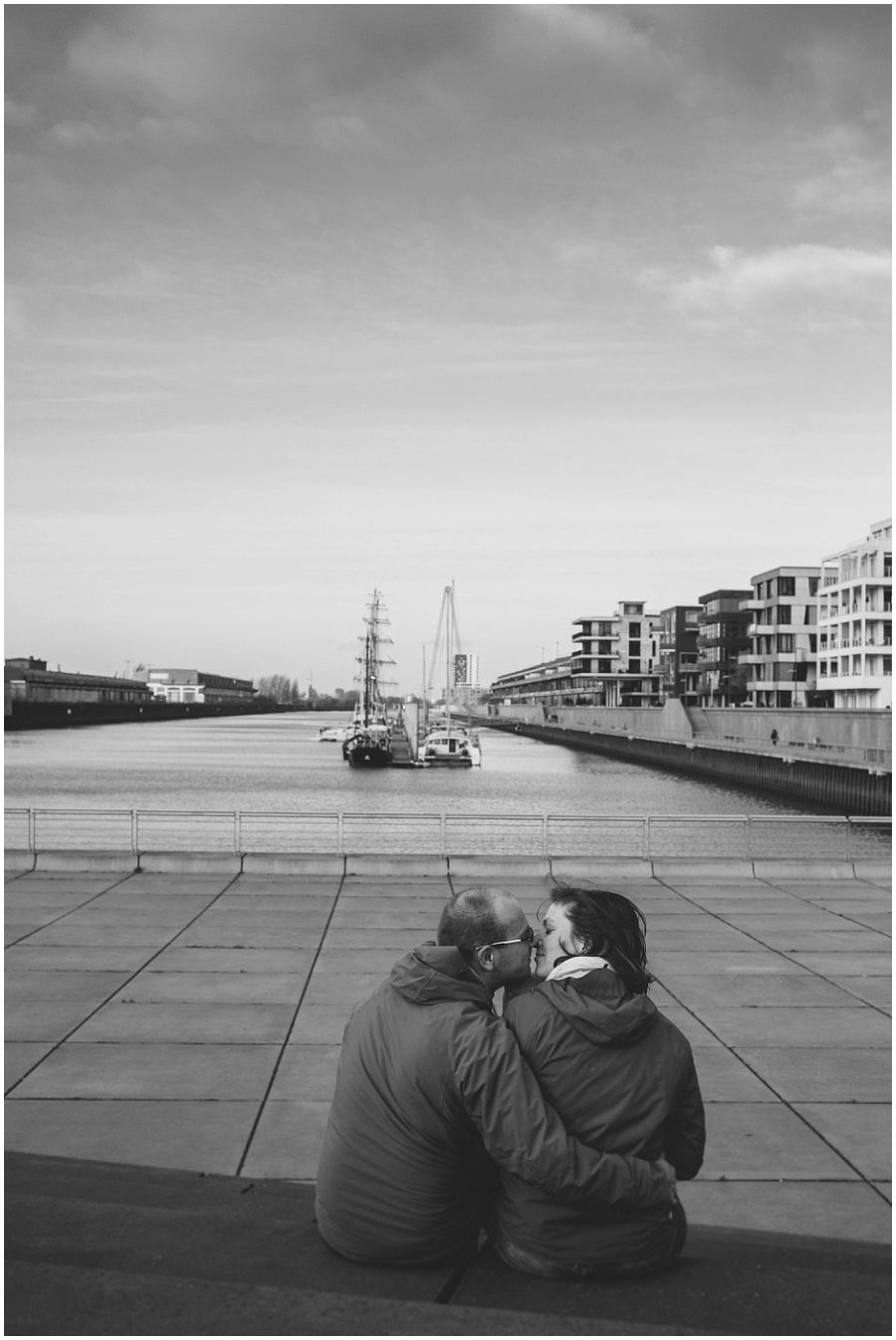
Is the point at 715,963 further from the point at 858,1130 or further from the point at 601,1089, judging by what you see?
the point at 601,1089

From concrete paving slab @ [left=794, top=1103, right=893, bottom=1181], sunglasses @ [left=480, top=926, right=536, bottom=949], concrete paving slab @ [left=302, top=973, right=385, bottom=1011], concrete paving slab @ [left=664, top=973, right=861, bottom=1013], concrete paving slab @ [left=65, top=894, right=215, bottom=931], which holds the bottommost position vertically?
concrete paving slab @ [left=794, top=1103, right=893, bottom=1181]

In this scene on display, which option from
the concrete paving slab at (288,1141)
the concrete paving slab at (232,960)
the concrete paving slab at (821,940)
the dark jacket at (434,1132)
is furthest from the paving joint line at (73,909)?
the dark jacket at (434,1132)

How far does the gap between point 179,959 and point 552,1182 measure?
8229 mm

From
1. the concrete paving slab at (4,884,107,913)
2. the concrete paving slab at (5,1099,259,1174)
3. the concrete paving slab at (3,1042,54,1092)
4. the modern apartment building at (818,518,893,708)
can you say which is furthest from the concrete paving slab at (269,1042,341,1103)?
the modern apartment building at (818,518,893,708)

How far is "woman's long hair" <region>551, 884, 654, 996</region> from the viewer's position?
394 cm

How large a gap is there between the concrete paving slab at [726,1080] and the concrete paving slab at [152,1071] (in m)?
→ 2.97

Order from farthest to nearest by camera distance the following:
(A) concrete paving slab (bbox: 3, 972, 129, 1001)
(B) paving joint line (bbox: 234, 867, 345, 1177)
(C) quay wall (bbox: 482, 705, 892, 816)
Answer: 1. (C) quay wall (bbox: 482, 705, 892, 816)
2. (A) concrete paving slab (bbox: 3, 972, 129, 1001)
3. (B) paving joint line (bbox: 234, 867, 345, 1177)

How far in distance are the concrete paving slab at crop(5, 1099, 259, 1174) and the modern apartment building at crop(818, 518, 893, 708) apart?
3639 inches

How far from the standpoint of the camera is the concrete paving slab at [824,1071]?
25.4 feet

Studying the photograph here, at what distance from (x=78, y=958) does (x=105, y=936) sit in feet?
3.39

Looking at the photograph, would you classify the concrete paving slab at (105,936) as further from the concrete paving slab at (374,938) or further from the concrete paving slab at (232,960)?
the concrete paving slab at (374,938)

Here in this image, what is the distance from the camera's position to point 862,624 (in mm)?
99312

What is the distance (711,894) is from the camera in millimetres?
15625

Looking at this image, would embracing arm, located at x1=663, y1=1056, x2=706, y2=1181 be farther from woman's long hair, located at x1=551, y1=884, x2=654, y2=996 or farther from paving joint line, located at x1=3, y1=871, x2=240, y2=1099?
paving joint line, located at x1=3, y1=871, x2=240, y2=1099
